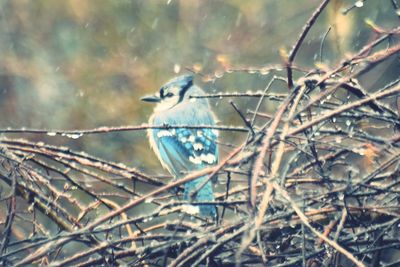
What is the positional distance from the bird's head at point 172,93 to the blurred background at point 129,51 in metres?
1.33

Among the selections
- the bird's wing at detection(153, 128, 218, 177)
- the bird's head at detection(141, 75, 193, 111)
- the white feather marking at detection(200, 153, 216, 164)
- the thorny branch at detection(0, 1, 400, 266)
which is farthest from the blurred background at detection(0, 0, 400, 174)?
the thorny branch at detection(0, 1, 400, 266)

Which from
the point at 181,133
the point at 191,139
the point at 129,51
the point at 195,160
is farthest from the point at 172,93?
the point at 129,51

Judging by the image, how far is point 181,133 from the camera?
479 centimetres

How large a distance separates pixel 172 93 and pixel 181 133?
1.80 feet

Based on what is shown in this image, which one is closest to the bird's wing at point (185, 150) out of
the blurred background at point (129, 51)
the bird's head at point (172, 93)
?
the bird's head at point (172, 93)

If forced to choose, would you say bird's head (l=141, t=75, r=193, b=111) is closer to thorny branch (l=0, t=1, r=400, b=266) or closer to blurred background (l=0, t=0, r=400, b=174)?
blurred background (l=0, t=0, r=400, b=174)

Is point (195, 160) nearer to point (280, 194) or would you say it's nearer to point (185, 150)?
point (185, 150)

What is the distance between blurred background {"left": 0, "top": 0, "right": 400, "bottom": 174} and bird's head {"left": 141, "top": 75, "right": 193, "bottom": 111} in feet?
4.36

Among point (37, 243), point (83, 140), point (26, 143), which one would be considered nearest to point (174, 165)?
point (83, 140)

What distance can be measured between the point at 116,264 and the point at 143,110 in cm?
476

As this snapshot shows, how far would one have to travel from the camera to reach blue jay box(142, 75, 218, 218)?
4.57 metres

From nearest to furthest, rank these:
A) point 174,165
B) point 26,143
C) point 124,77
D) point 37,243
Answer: point 37,243, point 26,143, point 174,165, point 124,77

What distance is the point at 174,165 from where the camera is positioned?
187 inches

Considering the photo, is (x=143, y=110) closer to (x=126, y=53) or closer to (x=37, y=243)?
(x=126, y=53)
